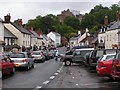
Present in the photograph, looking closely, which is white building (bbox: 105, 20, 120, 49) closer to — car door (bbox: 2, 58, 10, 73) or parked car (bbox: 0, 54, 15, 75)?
parked car (bbox: 0, 54, 15, 75)

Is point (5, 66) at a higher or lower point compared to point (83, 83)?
higher

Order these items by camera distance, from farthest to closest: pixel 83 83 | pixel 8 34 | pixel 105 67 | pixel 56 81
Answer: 1. pixel 8 34
2. pixel 56 81
3. pixel 105 67
4. pixel 83 83

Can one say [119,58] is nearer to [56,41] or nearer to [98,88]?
[98,88]

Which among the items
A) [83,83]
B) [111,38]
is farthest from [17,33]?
[83,83]

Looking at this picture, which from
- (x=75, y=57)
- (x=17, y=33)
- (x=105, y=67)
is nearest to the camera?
(x=105, y=67)

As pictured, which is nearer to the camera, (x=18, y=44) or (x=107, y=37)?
(x=107, y=37)

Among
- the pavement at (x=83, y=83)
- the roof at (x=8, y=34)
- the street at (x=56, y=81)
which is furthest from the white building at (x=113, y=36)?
the pavement at (x=83, y=83)

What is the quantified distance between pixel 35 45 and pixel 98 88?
72158mm

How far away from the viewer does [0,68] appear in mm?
14305

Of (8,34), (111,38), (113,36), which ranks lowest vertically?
(111,38)

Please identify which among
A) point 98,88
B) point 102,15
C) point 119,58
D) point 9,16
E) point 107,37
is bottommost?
point 98,88

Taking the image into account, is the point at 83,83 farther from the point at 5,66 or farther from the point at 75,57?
the point at 75,57

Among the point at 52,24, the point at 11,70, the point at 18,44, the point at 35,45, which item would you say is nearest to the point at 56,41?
the point at 52,24

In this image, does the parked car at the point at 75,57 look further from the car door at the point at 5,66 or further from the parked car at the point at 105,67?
the parked car at the point at 105,67
